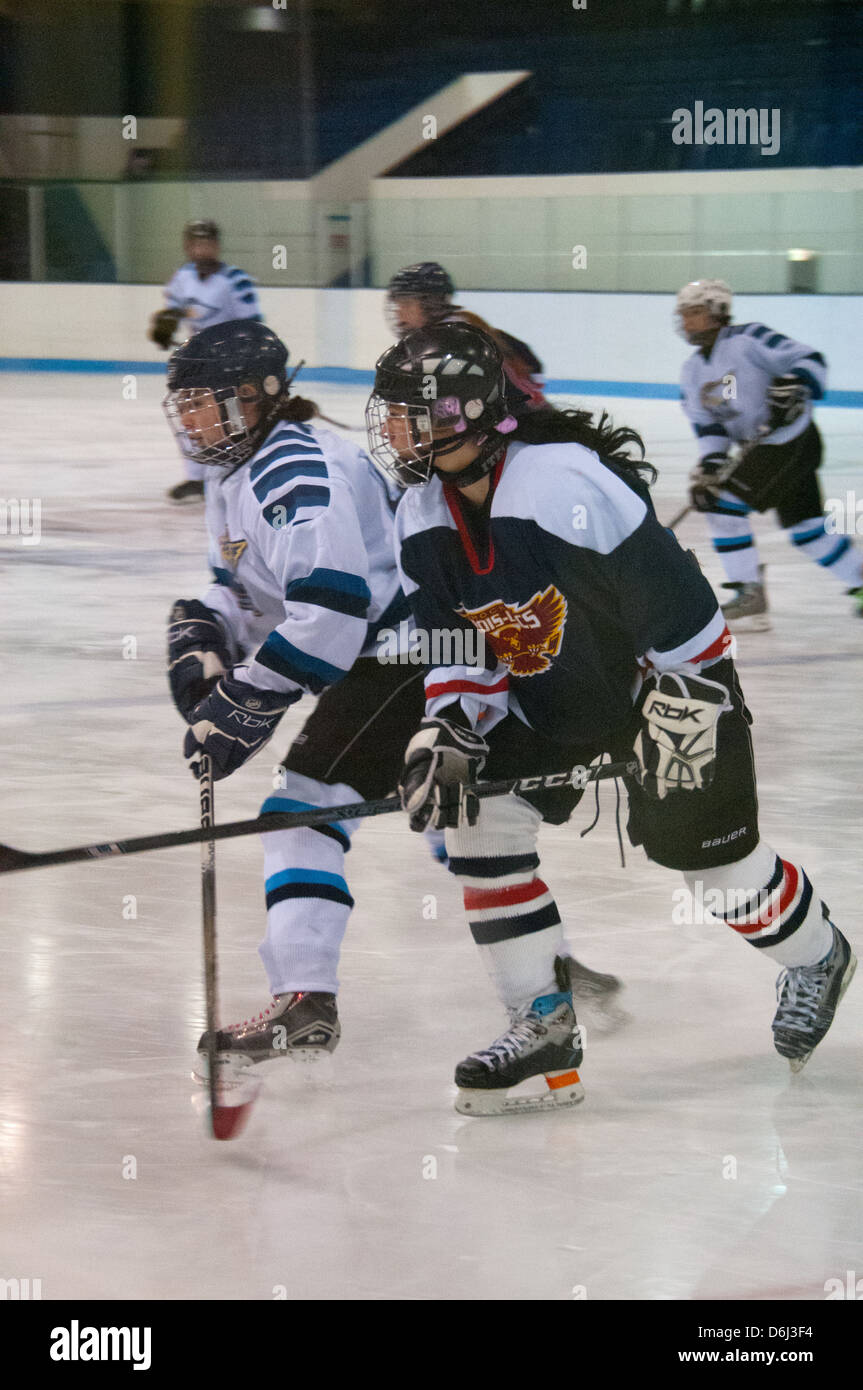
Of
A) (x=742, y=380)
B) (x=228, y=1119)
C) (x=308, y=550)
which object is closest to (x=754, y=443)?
(x=742, y=380)

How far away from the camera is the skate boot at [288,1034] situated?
205cm

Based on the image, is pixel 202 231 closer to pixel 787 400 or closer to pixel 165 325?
pixel 165 325

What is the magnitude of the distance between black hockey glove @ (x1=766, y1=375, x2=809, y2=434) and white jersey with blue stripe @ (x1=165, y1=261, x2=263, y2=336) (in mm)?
3156

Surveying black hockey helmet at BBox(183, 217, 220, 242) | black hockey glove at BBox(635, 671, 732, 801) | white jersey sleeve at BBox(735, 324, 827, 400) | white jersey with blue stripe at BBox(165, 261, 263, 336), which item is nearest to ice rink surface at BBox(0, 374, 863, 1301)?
black hockey glove at BBox(635, 671, 732, 801)

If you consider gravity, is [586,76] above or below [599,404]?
above

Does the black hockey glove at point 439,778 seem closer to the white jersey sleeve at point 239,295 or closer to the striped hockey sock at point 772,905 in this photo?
the striped hockey sock at point 772,905

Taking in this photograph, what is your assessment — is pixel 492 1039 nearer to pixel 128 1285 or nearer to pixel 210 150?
pixel 128 1285

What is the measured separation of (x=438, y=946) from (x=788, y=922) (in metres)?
0.65

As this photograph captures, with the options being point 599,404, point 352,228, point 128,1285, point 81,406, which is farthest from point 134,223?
point 128,1285

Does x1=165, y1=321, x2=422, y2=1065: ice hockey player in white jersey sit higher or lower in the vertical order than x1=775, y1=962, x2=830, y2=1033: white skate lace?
higher

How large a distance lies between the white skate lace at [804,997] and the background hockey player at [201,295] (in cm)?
523

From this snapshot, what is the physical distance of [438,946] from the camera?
8.28 ft

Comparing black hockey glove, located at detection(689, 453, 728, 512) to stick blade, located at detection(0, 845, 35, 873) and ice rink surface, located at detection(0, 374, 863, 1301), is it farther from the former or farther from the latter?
stick blade, located at detection(0, 845, 35, 873)

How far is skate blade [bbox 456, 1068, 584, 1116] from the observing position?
78.4 inches
